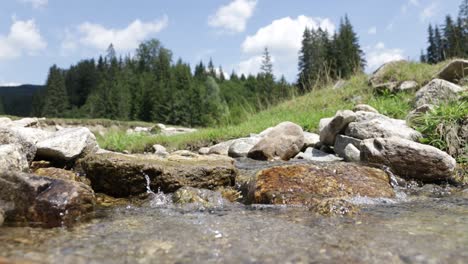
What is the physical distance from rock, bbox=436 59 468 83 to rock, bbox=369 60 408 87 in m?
2.44

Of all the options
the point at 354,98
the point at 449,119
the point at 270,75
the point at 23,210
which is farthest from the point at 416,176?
the point at 270,75

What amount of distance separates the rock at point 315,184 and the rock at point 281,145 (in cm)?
263

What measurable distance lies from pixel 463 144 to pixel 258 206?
11.2 ft

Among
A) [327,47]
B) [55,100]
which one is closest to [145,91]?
[55,100]

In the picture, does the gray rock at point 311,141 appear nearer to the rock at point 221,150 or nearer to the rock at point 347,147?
the rock at point 347,147

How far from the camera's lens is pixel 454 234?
261cm

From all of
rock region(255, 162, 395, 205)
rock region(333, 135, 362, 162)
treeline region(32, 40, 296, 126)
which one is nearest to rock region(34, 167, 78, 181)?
rock region(255, 162, 395, 205)

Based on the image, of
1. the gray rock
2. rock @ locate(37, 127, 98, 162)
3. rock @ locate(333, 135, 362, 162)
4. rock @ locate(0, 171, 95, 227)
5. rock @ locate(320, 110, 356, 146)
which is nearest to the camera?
rock @ locate(0, 171, 95, 227)

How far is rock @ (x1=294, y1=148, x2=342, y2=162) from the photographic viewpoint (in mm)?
6472

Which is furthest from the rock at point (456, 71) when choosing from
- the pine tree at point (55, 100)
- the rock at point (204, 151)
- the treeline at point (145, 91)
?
the pine tree at point (55, 100)

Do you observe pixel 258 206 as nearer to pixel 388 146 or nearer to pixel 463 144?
pixel 388 146

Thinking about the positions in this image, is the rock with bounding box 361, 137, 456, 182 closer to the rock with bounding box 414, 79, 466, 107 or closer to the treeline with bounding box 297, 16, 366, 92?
the rock with bounding box 414, 79, 466, 107

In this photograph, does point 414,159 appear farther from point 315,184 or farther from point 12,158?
point 12,158

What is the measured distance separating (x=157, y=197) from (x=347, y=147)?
3.26 metres
